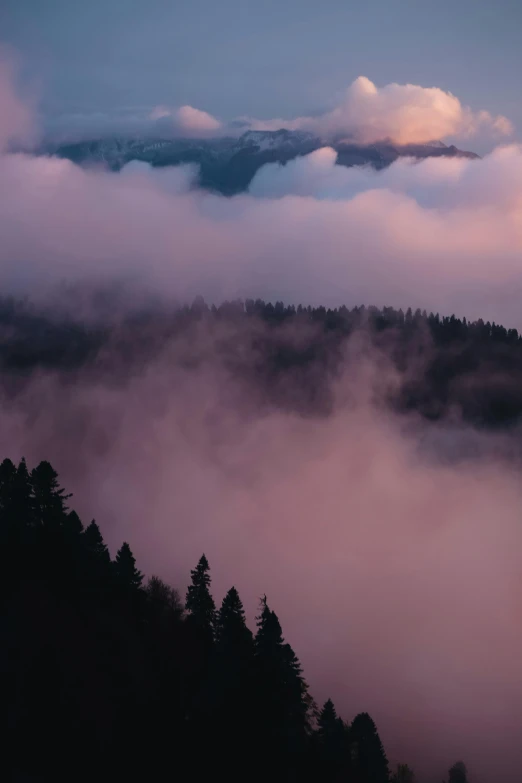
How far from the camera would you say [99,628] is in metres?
42.1

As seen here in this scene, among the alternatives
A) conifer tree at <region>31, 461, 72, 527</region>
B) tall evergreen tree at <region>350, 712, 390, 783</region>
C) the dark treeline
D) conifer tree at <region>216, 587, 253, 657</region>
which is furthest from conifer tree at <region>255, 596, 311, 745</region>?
conifer tree at <region>31, 461, 72, 527</region>

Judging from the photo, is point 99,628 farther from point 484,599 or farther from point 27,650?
point 484,599

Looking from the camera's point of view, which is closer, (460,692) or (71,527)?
(71,527)

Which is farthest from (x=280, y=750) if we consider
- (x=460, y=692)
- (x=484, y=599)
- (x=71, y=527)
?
(x=484, y=599)

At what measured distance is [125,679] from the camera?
3919 centimetres

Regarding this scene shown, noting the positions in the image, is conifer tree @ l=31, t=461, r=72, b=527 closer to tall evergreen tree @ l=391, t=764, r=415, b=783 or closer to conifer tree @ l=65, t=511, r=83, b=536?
conifer tree @ l=65, t=511, r=83, b=536

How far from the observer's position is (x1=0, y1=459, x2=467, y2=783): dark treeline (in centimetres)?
3378

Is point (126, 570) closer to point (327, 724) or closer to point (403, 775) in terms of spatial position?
point (327, 724)

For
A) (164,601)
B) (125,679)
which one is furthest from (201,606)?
(125,679)

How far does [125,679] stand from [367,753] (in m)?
24.0

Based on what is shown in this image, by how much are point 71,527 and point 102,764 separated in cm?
1884

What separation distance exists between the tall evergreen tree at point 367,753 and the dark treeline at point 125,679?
0.37 feet

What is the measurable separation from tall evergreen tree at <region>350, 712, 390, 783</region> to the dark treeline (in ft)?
0.37

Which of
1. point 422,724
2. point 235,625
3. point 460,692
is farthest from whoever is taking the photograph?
point 460,692
